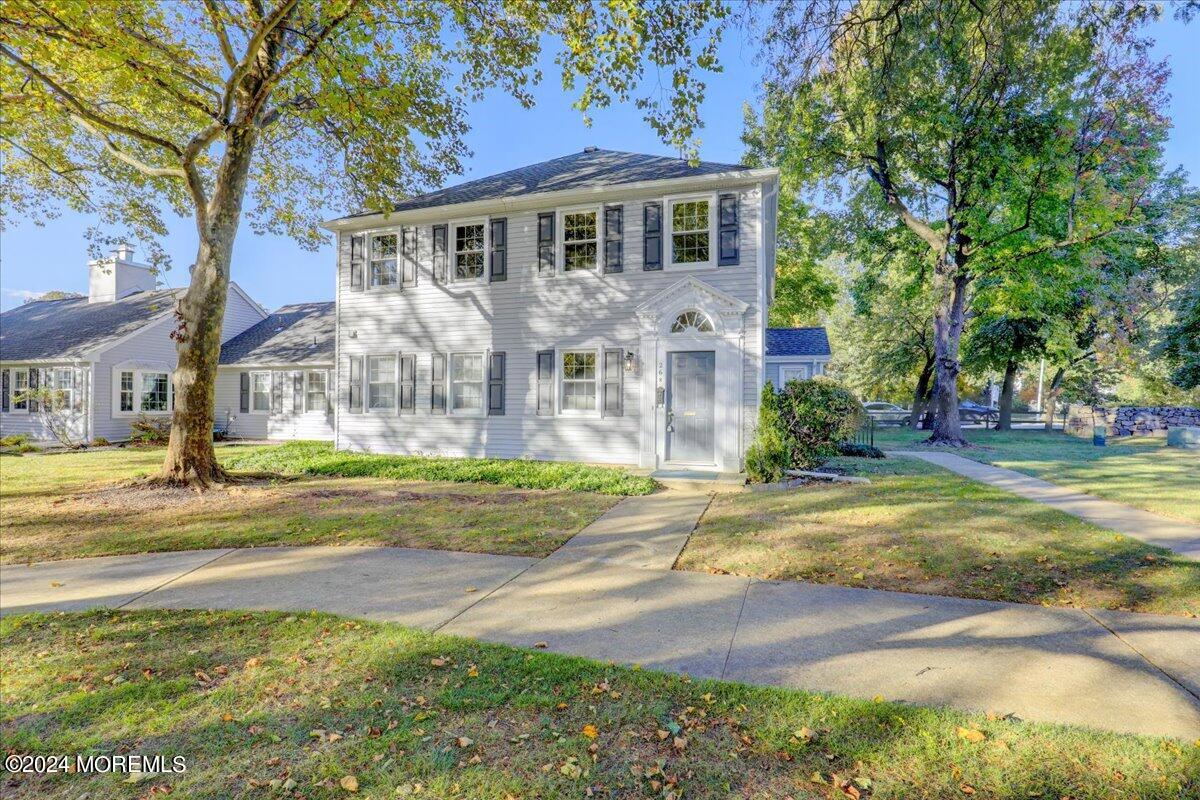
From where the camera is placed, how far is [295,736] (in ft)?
8.68

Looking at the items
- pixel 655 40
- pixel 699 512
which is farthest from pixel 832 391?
pixel 655 40

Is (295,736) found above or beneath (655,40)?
beneath

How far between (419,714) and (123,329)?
2254 cm

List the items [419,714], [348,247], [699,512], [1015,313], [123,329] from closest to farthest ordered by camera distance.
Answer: [419,714] → [699,512] → [348,247] → [1015,313] → [123,329]

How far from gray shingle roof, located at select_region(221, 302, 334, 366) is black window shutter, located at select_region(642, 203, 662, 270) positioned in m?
12.1

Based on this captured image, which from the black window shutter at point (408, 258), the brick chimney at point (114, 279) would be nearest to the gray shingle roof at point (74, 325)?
the brick chimney at point (114, 279)

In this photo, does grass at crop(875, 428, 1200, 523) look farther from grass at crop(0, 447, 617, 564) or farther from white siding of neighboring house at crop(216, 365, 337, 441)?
white siding of neighboring house at crop(216, 365, 337, 441)

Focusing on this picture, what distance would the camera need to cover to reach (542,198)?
1195 cm

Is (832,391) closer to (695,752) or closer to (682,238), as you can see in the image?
(682,238)

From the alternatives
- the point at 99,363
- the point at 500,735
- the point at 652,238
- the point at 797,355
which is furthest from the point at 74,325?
the point at 797,355

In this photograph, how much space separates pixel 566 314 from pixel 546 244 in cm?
168

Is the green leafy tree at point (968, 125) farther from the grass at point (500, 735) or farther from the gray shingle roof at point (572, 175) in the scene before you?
the grass at point (500, 735)

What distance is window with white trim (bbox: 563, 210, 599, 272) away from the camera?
12070 mm

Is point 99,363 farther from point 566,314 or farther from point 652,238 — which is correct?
point 652,238
